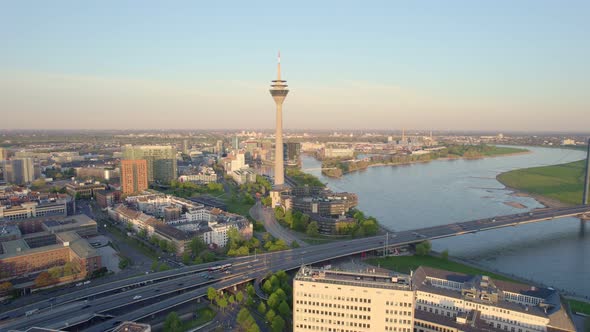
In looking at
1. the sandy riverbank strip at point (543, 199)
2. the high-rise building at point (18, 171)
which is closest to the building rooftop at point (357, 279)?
the sandy riverbank strip at point (543, 199)

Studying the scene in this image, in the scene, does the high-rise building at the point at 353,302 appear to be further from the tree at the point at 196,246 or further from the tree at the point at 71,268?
the tree at the point at 71,268

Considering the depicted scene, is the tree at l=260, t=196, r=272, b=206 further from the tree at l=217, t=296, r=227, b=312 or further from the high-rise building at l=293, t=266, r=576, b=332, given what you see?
the high-rise building at l=293, t=266, r=576, b=332

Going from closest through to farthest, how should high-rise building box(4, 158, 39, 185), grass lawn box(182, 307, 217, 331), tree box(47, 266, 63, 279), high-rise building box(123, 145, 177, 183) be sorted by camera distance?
grass lawn box(182, 307, 217, 331), tree box(47, 266, 63, 279), high-rise building box(4, 158, 39, 185), high-rise building box(123, 145, 177, 183)

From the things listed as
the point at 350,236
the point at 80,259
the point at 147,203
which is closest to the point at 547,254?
the point at 350,236

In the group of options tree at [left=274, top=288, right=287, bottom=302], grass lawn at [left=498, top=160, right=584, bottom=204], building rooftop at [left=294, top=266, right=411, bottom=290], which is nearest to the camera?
building rooftop at [left=294, top=266, right=411, bottom=290]

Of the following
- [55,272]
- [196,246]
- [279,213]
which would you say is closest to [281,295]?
[196,246]

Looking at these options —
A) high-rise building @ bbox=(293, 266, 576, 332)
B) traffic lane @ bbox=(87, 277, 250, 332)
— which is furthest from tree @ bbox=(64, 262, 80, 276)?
high-rise building @ bbox=(293, 266, 576, 332)
